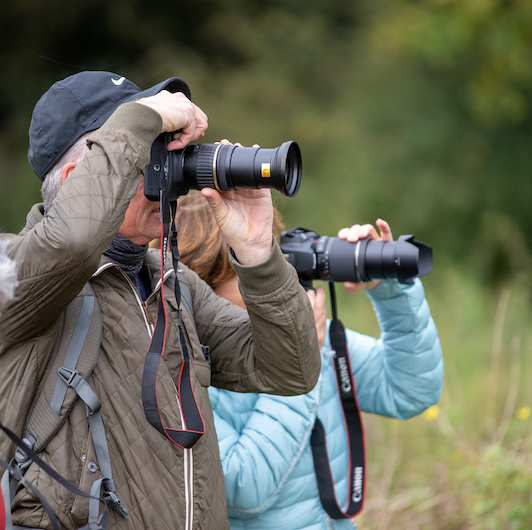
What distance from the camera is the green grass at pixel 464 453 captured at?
2412 millimetres

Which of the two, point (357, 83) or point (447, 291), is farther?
point (357, 83)

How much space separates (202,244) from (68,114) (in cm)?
68

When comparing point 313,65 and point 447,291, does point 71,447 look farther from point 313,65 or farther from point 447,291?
point 313,65

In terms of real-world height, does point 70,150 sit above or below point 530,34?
below

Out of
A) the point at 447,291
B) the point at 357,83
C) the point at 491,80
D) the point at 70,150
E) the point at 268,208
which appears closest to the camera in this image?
the point at 70,150

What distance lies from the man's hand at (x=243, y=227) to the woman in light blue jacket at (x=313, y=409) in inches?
20.7

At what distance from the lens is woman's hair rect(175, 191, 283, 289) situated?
1719mm

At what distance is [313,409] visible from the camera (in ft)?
5.15

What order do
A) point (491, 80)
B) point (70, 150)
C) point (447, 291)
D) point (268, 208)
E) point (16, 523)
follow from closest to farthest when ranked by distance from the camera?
1. point (16, 523)
2. point (70, 150)
3. point (268, 208)
4. point (447, 291)
5. point (491, 80)

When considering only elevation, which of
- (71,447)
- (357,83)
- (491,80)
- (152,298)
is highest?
(357,83)

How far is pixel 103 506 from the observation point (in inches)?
38.4

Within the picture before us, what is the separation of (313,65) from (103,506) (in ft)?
19.4

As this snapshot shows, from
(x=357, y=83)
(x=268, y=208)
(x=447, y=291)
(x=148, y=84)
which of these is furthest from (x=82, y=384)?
(x=357, y=83)

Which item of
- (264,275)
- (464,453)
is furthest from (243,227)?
(464,453)
